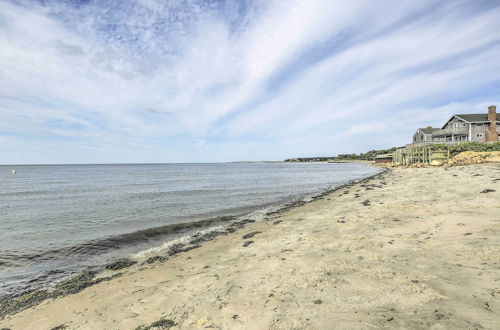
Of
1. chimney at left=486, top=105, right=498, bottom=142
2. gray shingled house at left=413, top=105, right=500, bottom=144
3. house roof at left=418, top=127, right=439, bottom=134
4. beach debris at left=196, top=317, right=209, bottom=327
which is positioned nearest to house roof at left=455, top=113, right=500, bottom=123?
gray shingled house at left=413, top=105, right=500, bottom=144

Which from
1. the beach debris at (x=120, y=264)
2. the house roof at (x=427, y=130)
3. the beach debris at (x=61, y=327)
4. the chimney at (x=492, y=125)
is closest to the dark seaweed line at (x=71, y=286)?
the beach debris at (x=120, y=264)

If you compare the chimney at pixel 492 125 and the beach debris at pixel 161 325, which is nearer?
the beach debris at pixel 161 325

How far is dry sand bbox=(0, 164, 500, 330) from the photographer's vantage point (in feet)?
12.7

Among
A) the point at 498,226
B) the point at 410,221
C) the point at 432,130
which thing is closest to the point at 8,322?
the point at 410,221

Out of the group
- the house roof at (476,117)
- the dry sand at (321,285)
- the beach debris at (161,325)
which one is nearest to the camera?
the dry sand at (321,285)

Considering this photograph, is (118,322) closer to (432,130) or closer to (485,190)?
(485,190)

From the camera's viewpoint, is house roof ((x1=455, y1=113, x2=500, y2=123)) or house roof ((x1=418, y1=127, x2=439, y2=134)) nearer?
house roof ((x1=455, y1=113, x2=500, y2=123))

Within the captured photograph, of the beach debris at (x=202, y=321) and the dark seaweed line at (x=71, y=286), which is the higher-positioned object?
the beach debris at (x=202, y=321)

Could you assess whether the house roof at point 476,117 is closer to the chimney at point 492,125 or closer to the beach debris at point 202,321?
the chimney at point 492,125

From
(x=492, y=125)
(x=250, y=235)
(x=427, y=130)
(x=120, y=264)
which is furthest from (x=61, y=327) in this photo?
(x=427, y=130)

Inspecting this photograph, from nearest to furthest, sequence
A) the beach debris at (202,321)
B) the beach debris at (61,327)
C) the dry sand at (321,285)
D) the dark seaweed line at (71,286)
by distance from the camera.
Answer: the dry sand at (321,285)
the beach debris at (202,321)
the beach debris at (61,327)
the dark seaweed line at (71,286)

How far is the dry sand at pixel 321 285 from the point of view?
3871 mm

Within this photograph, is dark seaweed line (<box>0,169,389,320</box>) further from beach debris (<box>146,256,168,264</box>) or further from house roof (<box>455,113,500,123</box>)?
house roof (<box>455,113,500,123</box>)

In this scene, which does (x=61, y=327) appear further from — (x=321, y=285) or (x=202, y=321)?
(x=321, y=285)
